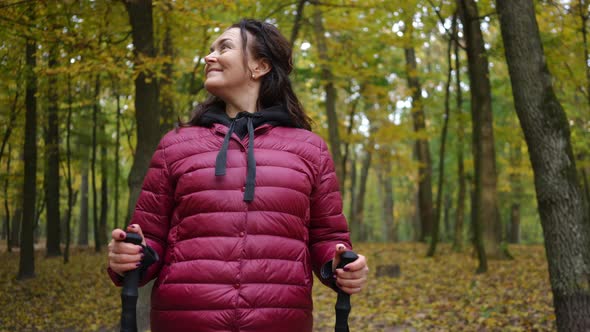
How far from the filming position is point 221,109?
7.98 ft

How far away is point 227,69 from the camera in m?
2.30

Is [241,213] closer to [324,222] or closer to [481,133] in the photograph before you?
[324,222]

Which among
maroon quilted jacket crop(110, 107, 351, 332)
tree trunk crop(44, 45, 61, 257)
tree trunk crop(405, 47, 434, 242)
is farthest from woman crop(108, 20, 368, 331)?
tree trunk crop(405, 47, 434, 242)

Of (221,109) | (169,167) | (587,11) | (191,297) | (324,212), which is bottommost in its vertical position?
(191,297)

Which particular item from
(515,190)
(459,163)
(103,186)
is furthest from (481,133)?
(515,190)

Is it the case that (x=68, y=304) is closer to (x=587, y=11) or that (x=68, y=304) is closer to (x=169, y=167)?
(x=169, y=167)

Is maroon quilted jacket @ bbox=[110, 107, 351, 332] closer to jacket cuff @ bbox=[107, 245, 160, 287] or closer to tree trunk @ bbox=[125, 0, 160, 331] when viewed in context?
jacket cuff @ bbox=[107, 245, 160, 287]

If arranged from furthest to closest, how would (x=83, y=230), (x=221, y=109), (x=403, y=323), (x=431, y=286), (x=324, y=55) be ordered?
(x=83, y=230)
(x=324, y=55)
(x=431, y=286)
(x=403, y=323)
(x=221, y=109)

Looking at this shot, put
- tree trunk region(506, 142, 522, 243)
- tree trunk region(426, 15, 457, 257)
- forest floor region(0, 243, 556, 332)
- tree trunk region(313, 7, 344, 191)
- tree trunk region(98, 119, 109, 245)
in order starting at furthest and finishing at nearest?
tree trunk region(506, 142, 522, 243) < tree trunk region(98, 119, 109, 245) < tree trunk region(313, 7, 344, 191) < tree trunk region(426, 15, 457, 257) < forest floor region(0, 243, 556, 332)

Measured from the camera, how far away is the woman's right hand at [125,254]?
193cm

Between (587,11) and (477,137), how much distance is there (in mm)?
3372

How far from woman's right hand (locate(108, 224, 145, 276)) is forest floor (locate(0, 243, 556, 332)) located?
613 cm

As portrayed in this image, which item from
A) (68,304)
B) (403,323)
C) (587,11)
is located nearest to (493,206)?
(587,11)

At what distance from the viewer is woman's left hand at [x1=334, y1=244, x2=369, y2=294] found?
1.97 meters
